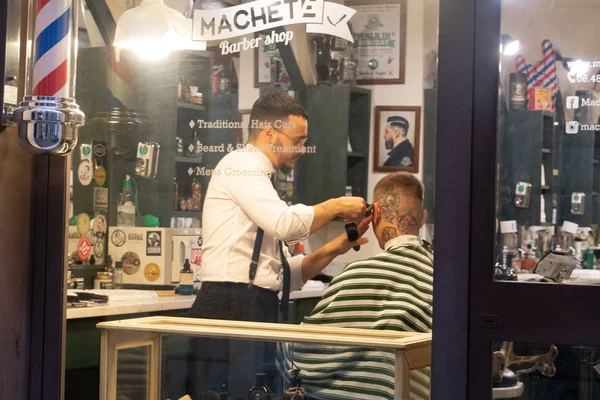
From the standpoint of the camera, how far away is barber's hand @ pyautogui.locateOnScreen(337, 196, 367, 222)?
2.77m

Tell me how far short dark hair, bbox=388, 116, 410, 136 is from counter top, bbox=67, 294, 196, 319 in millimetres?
802

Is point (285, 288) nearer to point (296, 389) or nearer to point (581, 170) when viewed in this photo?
point (296, 389)

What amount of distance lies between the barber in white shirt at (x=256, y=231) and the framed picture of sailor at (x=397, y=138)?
141 millimetres

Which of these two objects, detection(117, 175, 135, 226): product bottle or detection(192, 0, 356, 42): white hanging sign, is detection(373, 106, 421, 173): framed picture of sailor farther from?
detection(117, 175, 135, 226): product bottle

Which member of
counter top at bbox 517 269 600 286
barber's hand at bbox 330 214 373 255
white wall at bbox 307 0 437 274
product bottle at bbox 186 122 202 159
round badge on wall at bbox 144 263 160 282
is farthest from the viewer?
round badge on wall at bbox 144 263 160 282

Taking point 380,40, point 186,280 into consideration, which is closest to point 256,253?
point 186,280

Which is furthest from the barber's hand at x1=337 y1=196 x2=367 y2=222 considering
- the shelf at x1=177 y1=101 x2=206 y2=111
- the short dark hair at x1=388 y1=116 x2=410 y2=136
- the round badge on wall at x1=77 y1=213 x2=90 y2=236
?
the round badge on wall at x1=77 y1=213 x2=90 y2=236

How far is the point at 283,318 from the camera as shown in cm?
284

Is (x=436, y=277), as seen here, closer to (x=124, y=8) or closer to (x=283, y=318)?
(x=283, y=318)

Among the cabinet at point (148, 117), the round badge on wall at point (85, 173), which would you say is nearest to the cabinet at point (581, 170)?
the cabinet at point (148, 117)

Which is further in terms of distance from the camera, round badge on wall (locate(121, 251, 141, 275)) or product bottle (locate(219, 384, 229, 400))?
round badge on wall (locate(121, 251, 141, 275))

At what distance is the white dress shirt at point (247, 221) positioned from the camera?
283cm

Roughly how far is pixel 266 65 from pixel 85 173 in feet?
2.21

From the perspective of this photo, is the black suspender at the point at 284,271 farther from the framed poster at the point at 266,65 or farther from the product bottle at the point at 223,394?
the framed poster at the point at 266,65
